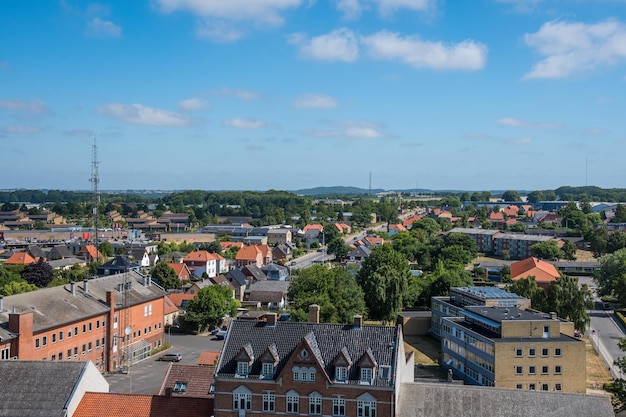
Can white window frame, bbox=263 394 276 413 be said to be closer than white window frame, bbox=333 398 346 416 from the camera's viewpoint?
No

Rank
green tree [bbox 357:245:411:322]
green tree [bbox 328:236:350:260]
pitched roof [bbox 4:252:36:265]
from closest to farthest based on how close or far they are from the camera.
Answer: green tree [bbox 357:245:411:322], pitched roof [bbox 4:252:36:265], green tree [bbox 328:236:350:260]

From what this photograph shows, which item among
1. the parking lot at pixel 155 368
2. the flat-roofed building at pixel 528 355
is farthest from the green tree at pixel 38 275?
the flat-roofed building at pixel 528 355

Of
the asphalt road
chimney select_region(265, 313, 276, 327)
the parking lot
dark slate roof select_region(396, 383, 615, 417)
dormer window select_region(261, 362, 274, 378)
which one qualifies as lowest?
the parking lot

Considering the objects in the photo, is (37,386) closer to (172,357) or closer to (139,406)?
(139,406)

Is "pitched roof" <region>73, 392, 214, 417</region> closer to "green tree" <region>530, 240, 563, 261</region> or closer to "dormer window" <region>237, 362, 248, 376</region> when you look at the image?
"dormer window" <region>237, 362, 248, 376</region>

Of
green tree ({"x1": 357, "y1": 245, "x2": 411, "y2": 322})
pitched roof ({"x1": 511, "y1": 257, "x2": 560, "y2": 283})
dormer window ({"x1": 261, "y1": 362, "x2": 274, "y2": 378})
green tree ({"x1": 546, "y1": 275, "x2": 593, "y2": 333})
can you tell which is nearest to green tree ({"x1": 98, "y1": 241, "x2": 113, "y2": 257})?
green tree ({"x1": 357, "y1": 245, "x2": 411, "y2": 322})

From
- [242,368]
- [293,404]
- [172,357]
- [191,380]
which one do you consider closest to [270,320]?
[242,368]
